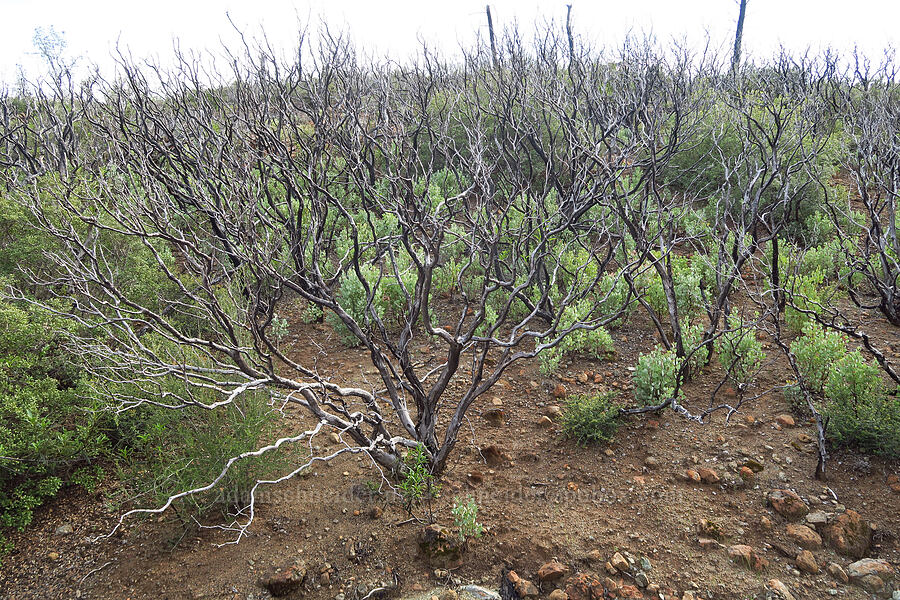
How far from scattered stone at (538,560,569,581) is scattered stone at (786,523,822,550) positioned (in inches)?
45.6

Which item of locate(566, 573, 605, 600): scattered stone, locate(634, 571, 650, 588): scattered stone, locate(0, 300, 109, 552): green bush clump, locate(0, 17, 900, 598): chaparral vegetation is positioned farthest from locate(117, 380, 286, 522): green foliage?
locate(634, 571, 650, 588): scattered stone

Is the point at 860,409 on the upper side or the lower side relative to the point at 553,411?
upper

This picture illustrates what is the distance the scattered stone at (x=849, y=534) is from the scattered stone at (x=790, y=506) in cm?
12

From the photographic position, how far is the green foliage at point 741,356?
404 centimetres

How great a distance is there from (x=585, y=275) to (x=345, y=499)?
134 inches

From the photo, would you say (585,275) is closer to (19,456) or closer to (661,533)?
(661,533)

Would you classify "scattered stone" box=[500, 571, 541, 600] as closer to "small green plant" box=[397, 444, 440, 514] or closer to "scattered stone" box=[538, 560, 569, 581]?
"scattered stone" box=[538, 560, 569, 581]

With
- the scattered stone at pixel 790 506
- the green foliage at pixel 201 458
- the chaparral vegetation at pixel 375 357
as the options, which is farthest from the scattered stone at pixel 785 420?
the green foliage at pixel 201 458

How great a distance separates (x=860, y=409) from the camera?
3314 mm

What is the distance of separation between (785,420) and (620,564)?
1771 millimetres

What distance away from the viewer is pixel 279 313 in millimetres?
6215

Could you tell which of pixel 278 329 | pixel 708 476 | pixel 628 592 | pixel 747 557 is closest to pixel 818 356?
pixel 708 476

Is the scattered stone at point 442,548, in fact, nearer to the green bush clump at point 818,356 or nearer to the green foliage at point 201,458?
the green foliage at point 201,458

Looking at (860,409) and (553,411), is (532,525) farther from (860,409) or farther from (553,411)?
(860,409)
